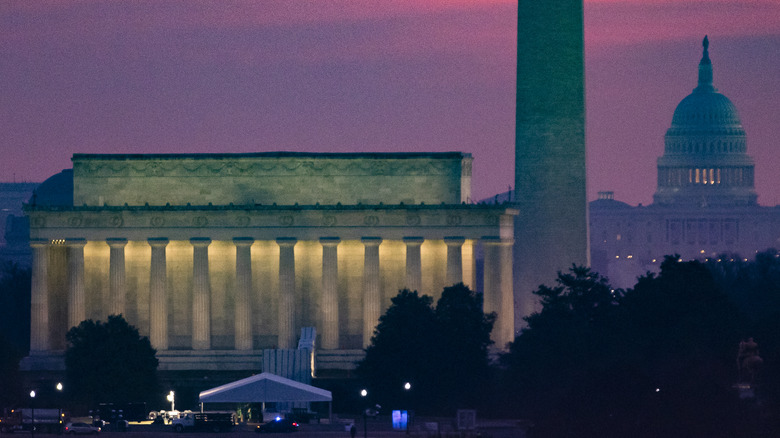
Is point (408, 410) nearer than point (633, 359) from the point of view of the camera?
No

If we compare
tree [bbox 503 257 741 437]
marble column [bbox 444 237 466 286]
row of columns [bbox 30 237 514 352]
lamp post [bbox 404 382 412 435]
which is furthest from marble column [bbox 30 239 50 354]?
tree [bbox 503 257 741 437]

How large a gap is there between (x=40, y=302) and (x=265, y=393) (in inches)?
1378

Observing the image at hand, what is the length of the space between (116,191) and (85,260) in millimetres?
7436

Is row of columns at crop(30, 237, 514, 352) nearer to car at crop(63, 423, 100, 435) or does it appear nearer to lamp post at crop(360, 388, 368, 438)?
lamp post at crop(360, 388, 368, 438)

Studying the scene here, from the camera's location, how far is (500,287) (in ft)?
633

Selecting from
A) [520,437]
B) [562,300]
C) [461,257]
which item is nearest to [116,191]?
[461,257]

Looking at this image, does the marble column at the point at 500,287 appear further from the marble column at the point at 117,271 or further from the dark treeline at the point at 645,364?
the marble column at the point at 117,271

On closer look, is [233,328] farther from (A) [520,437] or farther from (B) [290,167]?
(A) [520,437]

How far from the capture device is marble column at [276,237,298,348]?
630 feet

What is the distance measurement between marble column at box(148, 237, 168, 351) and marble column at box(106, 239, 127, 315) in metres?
2.64

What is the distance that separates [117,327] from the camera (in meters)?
176

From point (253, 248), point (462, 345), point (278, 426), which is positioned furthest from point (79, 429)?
point (253, 248)

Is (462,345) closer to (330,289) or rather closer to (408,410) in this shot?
(408,410)

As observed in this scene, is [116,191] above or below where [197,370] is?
above
